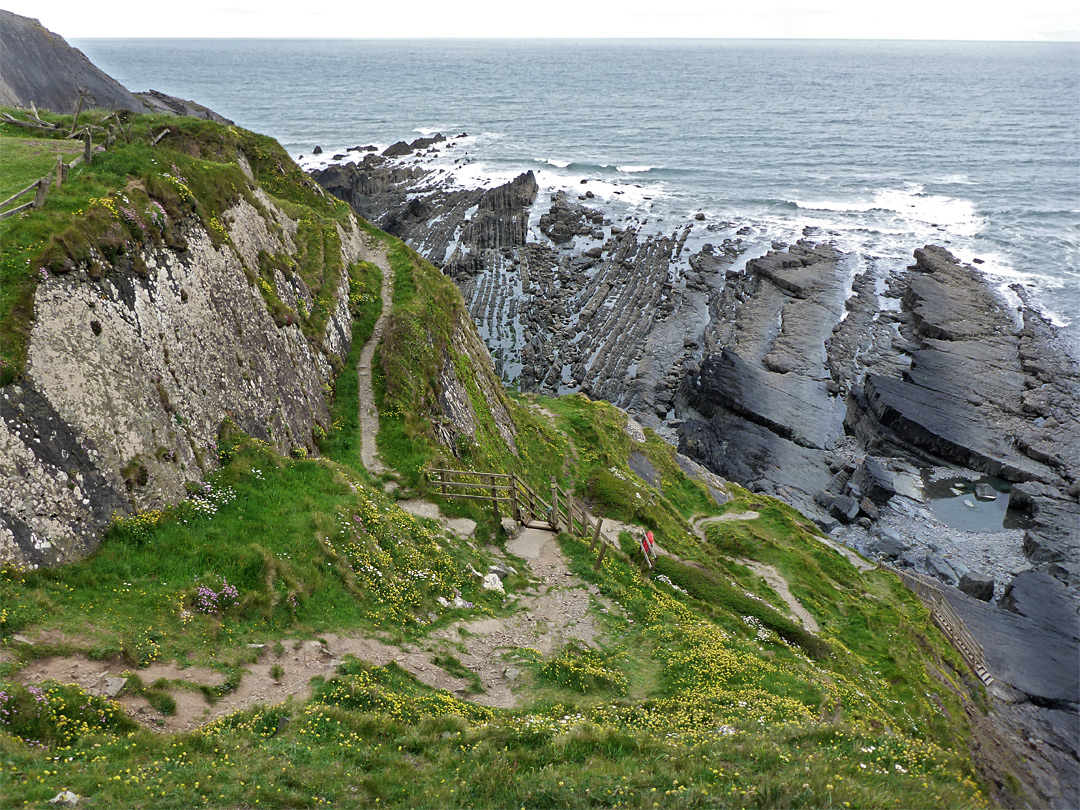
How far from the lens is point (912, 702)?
26.5 m

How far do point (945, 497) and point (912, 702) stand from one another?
27.3 m

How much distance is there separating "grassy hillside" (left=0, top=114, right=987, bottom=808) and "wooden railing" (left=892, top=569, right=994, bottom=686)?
1.12 m

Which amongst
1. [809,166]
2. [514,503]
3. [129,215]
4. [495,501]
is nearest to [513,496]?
[514,503]

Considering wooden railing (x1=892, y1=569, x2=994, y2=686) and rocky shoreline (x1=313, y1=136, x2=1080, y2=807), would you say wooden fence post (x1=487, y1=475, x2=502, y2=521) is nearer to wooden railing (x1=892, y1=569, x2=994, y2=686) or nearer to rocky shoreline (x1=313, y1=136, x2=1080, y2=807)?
rocky shoreline (x1=313, y1=136, x2=1080, y2=807)

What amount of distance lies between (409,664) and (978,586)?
37.5 metres

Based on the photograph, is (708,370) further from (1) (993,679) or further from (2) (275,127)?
(2) (275,127)

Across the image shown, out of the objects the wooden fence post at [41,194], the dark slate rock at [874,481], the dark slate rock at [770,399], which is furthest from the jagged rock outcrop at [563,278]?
the wooden fence post at [41,194]

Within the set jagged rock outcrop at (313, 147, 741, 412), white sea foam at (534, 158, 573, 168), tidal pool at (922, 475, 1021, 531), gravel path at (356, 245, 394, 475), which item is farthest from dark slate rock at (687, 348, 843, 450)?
white sea foam at (534, 158, 573, 168)

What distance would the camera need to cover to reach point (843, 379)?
61.2 meters

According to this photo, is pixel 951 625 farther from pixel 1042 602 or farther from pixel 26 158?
pixel 26 158

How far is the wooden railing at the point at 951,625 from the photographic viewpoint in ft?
108

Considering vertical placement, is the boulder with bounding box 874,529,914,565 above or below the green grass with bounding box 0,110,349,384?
below

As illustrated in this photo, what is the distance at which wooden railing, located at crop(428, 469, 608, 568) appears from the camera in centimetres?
2728

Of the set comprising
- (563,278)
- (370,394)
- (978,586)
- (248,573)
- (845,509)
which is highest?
(563,278)
